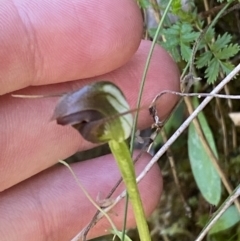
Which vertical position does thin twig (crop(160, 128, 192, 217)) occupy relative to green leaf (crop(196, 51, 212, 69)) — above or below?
below

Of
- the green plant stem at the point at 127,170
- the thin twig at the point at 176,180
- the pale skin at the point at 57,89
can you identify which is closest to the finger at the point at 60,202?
the pale skin at the point at 57,89

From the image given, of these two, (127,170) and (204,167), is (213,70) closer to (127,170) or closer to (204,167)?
(204,167)

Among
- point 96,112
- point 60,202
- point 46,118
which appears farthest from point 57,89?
point 96,112

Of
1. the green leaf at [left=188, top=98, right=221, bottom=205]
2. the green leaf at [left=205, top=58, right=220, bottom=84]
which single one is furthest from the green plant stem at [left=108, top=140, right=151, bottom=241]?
the green leaf at [left=188, top=98, right=221, bottom=205]

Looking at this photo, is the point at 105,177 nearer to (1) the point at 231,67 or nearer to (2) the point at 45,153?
(2) the point at 45,153

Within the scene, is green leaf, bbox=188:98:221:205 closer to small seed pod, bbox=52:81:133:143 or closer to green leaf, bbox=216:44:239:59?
green leaf, bbox=216:44:239:59

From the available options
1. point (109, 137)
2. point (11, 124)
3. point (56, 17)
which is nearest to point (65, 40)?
point (56, 17)
